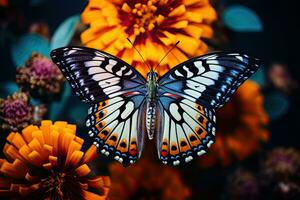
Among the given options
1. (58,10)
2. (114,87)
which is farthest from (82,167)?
(58,10)

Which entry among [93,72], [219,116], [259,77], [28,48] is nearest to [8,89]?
[28,48]

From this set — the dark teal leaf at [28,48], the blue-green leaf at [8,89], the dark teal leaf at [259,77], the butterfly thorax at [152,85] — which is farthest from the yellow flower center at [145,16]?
the dark teal leaf at [259,77]

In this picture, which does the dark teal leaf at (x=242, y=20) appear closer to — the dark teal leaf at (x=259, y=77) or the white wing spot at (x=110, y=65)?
the dark teal leaf at (x=259, y=77)

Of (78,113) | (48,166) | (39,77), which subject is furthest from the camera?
(78,113)

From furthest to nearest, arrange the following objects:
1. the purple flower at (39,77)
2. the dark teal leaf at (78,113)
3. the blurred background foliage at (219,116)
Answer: the dark teal leaf at (78,113) → the blurred background foliage at (219,116) → the purple flower at (39,77)

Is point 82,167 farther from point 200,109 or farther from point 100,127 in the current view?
point 200,109

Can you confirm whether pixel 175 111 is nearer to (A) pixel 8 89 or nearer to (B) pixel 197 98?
(B) pixel 197 98

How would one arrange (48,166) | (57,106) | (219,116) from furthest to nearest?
(219,116), (57,106), (48,166)
